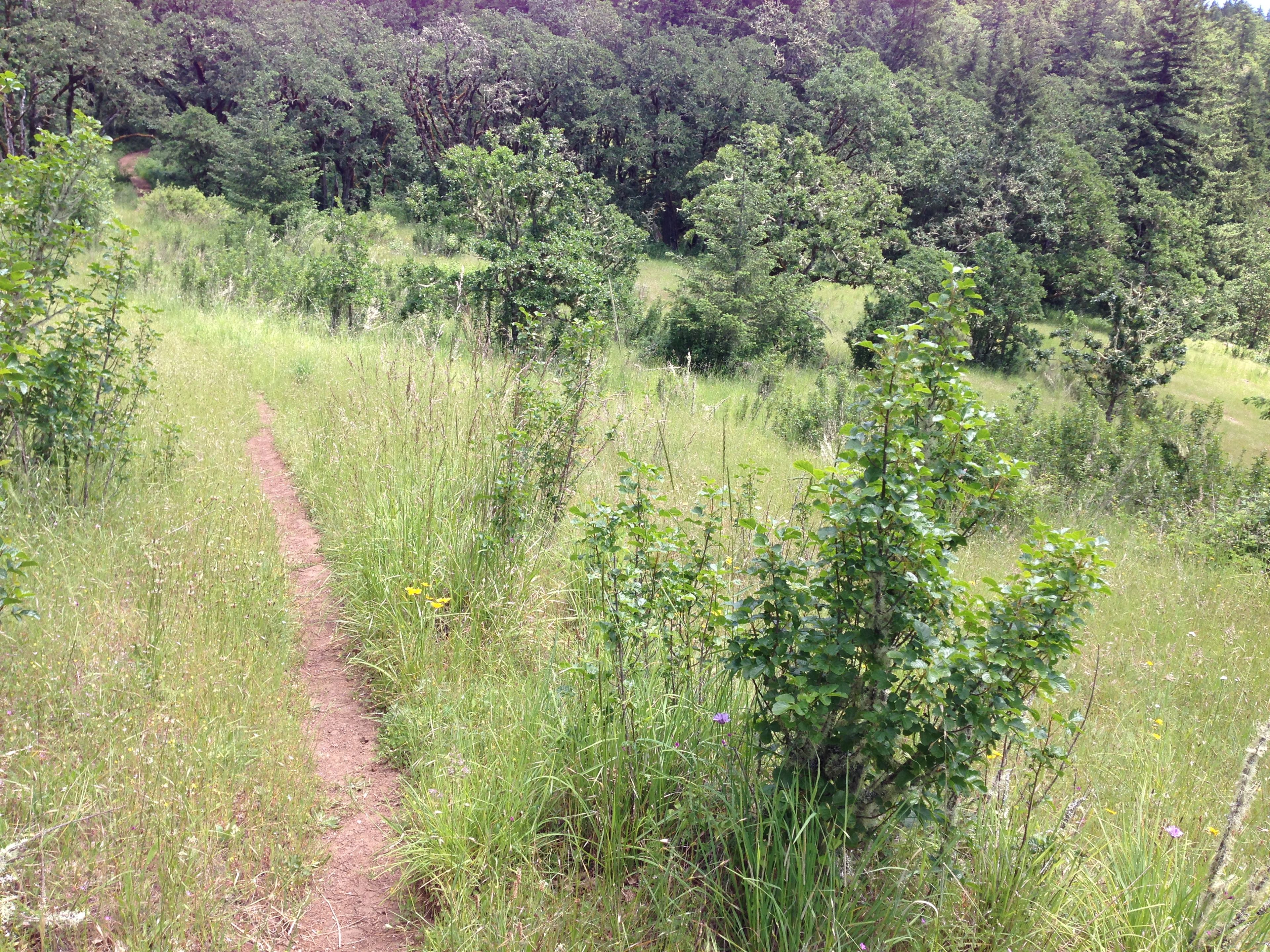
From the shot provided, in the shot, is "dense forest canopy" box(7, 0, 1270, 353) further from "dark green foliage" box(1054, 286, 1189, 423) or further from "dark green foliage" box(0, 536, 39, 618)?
"dark green foliage" box(0, 536, 39, 618)

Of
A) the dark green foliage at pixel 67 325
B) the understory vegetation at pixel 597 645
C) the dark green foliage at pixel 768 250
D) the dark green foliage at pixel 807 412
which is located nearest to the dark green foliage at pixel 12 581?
the understory vegetation at pixel 597 645

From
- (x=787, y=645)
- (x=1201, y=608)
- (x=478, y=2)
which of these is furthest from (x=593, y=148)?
(x=787, y=645)

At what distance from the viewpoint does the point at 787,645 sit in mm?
2334

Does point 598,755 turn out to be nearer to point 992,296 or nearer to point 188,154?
point 992,296

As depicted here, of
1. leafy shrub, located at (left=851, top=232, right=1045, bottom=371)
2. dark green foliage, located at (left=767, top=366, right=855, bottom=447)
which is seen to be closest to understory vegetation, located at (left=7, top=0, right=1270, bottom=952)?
dark green foliage, located at (left=767, top=366, right=855, bottom=447)

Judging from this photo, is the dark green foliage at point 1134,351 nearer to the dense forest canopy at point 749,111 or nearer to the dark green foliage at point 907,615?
the dense forest canopy at point 749,111

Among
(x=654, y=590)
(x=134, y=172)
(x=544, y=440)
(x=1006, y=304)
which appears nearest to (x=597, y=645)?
(x=654, y=590)

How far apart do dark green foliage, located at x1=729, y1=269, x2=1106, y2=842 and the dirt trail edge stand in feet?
4.80

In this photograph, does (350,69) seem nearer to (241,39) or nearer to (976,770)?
(241,39)

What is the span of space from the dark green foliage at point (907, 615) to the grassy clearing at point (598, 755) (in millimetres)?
286

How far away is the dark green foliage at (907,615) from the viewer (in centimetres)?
212

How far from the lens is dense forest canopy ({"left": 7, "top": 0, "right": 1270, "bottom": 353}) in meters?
31.1

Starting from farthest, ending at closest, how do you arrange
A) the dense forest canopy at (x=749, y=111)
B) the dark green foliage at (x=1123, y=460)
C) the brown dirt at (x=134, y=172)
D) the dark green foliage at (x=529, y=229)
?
the brown dirt at (x=134, y=172), the dense forest canopy at (x=749, y=111), the dark green foliage at (x=529, y=229), the dark green foliage at (x=1123, y=460)

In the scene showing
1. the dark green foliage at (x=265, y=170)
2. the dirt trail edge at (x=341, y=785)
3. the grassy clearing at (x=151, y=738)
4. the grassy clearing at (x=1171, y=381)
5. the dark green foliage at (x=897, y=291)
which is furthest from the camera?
the dark green foliage at (x=265, y=170)
